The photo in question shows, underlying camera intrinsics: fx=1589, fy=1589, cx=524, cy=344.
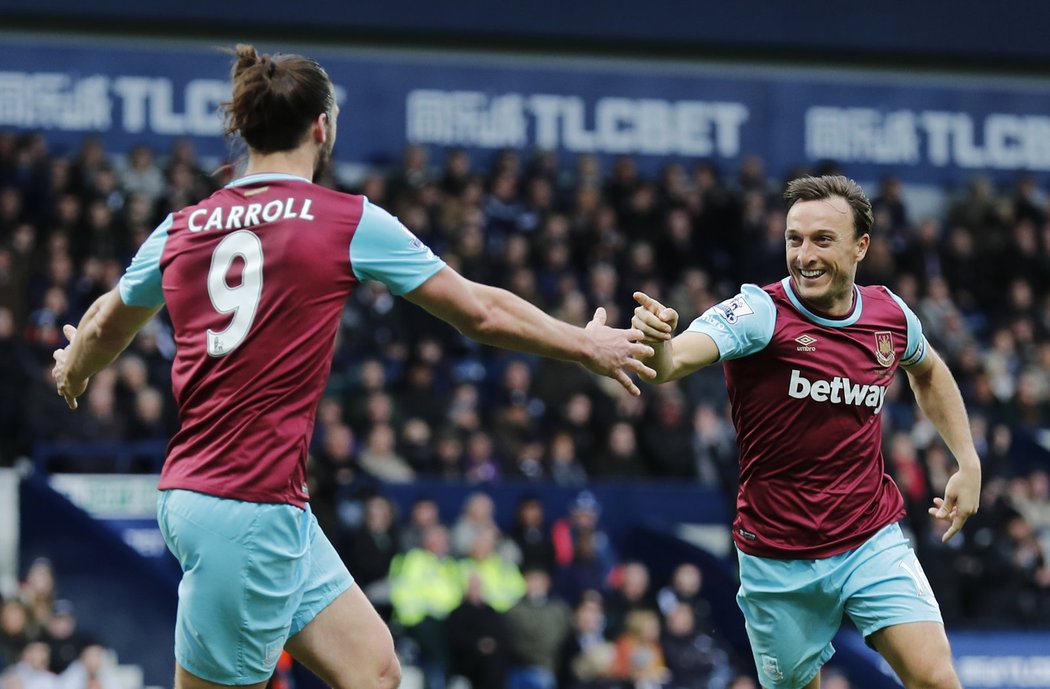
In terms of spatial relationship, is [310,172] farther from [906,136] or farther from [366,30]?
[906,136]

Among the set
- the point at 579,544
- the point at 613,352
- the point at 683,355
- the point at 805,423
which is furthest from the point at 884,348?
the point at 579,544

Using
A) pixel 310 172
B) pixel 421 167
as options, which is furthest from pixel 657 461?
pixel 310 172

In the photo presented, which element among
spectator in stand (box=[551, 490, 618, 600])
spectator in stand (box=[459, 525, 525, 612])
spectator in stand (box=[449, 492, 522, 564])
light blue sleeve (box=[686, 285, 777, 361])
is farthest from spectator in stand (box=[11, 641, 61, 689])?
light blue sleeve (box=[686, 285, 777, 361])

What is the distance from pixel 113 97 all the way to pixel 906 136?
10.6 meters

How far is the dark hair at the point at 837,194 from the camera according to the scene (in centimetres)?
622

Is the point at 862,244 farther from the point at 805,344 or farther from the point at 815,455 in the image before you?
the point at 815,455

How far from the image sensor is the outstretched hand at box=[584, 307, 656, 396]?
16.1 feet

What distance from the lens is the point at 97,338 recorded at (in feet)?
17.1

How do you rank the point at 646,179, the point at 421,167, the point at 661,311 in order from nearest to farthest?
the point at 661,311 → the point at 421,167 → the point at 646,179

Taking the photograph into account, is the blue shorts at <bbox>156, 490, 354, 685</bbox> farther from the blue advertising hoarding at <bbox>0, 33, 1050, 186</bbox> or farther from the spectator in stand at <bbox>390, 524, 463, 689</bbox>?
the blue advertising hoarding at <bbox>0, 33, 1050, 186</bbox>

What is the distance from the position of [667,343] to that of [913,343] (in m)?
1.32

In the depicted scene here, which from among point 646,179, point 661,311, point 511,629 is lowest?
point 511,629

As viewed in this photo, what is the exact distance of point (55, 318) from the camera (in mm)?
14430

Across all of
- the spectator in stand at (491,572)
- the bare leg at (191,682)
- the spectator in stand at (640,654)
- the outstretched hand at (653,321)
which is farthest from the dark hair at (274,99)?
the spectator in stand at (640,654)
